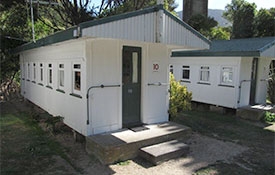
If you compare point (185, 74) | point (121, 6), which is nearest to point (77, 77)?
point (185, 74)

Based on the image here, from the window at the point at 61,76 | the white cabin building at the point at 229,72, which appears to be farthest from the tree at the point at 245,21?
the window at the point at 61,76

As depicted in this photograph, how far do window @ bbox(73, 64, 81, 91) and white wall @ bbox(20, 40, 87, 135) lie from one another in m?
0.15

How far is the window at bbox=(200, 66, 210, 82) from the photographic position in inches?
384

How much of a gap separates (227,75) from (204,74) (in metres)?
1.09

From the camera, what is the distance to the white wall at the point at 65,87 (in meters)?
5.30

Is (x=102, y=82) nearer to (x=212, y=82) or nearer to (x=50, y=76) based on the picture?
(x=50, y=76)

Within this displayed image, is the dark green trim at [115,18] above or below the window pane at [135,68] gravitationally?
above

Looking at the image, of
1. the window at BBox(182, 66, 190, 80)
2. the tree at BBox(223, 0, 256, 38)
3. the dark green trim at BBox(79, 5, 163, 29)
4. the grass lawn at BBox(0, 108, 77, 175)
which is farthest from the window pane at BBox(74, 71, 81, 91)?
the tree at BBox(223, 0, 256, 38)

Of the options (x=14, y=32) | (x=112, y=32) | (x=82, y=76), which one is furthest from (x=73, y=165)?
(x=14, y=32)

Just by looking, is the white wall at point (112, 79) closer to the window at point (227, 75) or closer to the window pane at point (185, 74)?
the window at point (227, 75)

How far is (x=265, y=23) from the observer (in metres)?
15.7

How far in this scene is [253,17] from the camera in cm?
1620

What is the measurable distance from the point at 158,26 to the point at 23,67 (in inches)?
360

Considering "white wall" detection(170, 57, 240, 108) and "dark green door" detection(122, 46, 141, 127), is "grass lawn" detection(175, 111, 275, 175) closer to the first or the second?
"white wall" detection(170, 57, 240, 108)
